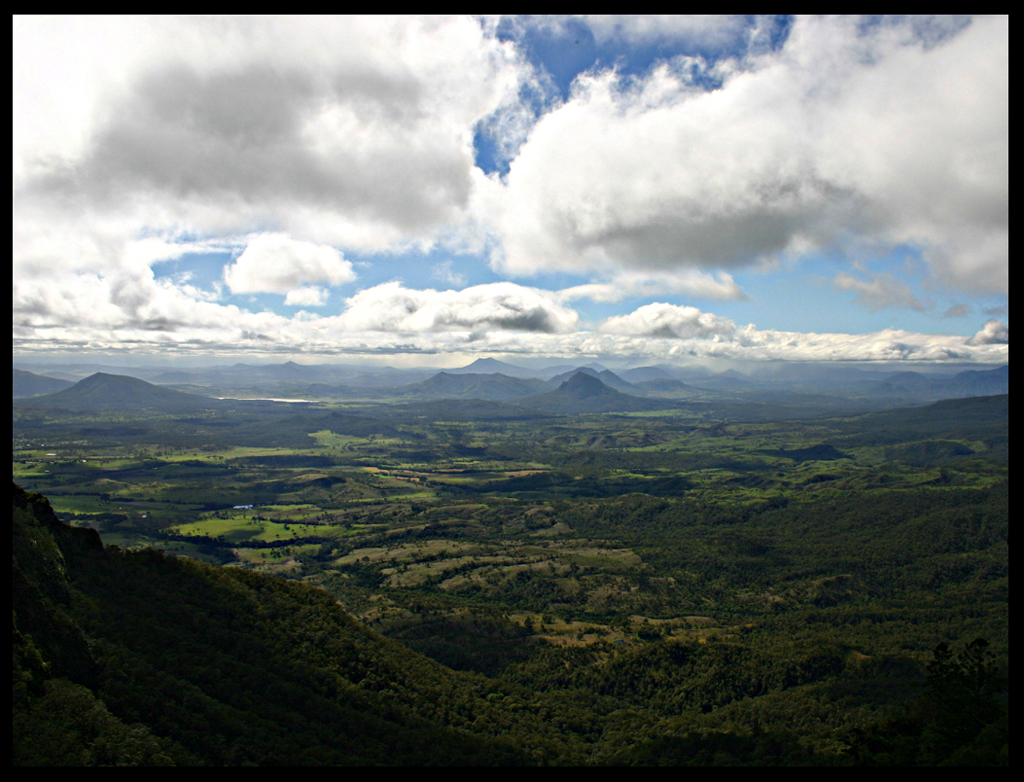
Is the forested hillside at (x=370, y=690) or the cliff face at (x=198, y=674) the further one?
the forested hillside at (x=370, y=690)

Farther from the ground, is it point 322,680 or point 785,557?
point 322,680

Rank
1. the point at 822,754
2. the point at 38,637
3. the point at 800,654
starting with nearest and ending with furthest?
the point at 38,637 → the point at 822,754 → the point at 800,654

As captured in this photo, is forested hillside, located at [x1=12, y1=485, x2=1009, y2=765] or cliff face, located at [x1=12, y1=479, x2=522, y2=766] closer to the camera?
cliff face, located at [x1=12, y1=479, x2=522, y2=766]

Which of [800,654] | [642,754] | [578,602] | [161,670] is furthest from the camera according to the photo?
[578,602]

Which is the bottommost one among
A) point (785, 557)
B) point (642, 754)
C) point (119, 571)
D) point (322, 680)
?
point (785, 557)

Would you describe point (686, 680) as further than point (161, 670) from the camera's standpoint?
Yes

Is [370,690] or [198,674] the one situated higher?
[198,674]

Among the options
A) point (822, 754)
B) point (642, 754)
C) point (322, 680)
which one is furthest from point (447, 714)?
point (822, 754)

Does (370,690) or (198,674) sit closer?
(198,674)

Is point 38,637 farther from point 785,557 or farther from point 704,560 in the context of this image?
point 785,557
